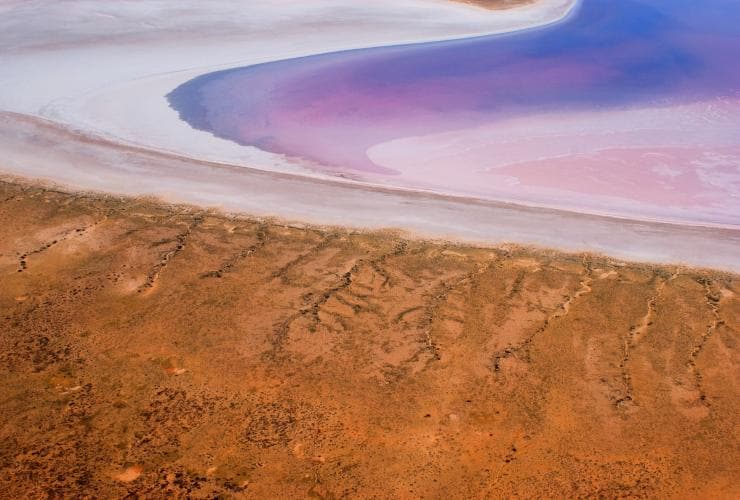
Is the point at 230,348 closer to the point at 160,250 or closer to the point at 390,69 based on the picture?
the point at 160,250

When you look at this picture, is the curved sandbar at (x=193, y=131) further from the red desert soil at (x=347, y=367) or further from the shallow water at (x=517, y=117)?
the shallow water at (x=517, y=117)

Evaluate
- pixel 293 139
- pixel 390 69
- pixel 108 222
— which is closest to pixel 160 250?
pixel 108 222

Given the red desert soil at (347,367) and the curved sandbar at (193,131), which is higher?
the curved sandbar at (193,131)

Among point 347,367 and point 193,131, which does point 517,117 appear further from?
point 347,367

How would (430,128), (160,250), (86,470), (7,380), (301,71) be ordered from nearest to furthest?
(86,470), (7,380), (160,250), (430,128), (301,71)

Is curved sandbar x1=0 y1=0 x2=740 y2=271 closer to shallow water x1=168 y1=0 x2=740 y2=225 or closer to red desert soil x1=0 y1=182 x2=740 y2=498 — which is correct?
red desert soil x1=0 y1=182 x2=740 y2=498

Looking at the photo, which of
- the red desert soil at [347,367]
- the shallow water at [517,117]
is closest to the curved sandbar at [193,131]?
the red desert soil at [347,367]
